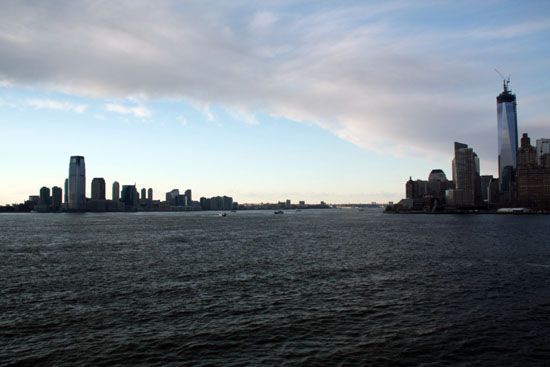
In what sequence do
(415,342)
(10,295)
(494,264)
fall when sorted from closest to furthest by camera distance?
1. (415,342)
2. (10,295)
3. (494,264)

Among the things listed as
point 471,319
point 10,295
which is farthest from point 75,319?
point 471,319

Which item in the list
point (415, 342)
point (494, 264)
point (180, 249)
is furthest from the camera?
point (180, 249)

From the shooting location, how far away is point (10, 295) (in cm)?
4628

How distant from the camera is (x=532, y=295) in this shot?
46469mm

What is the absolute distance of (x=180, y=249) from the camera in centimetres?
9175

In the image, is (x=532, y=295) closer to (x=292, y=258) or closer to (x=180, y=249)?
(x=292, y=258)

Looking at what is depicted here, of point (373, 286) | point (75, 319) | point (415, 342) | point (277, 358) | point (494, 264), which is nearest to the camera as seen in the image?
point (277, 358)

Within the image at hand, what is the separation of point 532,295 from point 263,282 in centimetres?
2964

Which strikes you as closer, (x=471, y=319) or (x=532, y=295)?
(x=471, y=319)

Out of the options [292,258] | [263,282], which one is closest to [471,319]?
[263,282]

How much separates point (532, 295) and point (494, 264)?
24.0m

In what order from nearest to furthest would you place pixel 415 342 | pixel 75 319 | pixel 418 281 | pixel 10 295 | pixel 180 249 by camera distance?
pixel 415 342 → pixel 75 319 → pixel 10 295 → pixel 418 281 → pixel 180 249

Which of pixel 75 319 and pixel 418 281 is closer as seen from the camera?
pixel 75 319

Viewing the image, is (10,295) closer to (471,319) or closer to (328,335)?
(328,335)
